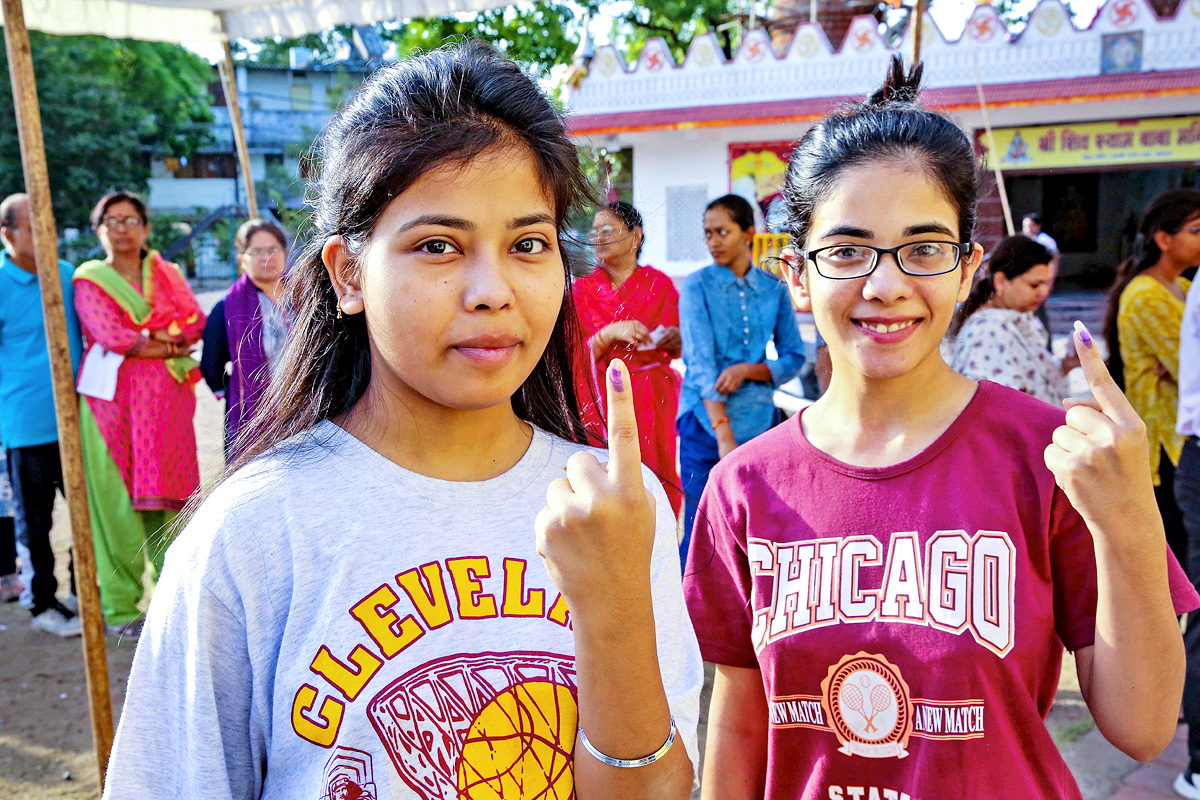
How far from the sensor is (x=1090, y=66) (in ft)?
38.5

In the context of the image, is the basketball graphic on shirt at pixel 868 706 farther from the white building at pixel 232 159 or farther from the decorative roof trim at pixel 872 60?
the white building at pixel 232 159

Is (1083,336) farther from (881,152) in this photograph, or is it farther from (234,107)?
(234,107)

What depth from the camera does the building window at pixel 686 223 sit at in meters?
14.4

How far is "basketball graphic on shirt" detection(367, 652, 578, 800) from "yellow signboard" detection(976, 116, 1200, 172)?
42.9 ft

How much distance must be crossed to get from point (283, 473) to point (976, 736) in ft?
3.04

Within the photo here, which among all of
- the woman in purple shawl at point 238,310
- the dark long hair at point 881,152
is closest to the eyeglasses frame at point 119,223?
the woman in purple shawl at point 238,310

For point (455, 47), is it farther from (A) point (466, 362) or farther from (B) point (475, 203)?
(A) point (466, 362)

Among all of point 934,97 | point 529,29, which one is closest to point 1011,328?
point 934,97

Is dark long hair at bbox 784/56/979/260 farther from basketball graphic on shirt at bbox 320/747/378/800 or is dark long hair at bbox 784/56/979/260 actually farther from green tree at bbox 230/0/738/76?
green tree at bbox 230/0/738/76

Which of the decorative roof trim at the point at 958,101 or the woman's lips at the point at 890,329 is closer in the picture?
the woman's lips at the point at 890,329

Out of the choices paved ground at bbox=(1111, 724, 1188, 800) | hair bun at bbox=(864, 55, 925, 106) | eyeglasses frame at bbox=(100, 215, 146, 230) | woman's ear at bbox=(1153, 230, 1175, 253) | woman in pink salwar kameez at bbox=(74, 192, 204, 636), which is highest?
hair bun at bbox=(864, 55, 925, 106)

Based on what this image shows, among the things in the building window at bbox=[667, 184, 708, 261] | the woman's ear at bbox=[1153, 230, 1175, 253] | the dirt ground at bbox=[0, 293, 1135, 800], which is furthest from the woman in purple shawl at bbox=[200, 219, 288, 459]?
the building window at bbox=[667, 184, 708, 261]

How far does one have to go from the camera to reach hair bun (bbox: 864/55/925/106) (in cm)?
167

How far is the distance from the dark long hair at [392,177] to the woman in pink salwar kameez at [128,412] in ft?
10.5
